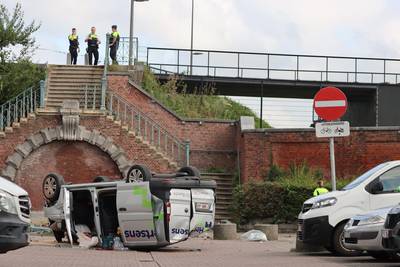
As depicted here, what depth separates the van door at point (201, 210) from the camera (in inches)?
681

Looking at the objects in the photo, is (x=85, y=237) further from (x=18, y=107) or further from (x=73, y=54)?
(x=73, y=54)

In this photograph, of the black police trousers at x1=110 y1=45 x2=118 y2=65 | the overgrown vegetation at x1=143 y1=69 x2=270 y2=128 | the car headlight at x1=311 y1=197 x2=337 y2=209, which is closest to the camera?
the car headlight at x1=311 y1=197 x2=337 y2=209

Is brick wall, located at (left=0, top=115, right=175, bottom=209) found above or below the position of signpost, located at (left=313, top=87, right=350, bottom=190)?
below

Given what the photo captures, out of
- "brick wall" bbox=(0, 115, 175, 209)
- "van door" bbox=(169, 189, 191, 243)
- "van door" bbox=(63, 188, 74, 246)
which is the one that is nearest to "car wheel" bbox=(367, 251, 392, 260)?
"van door" bbox=(169, 189, 191, 243)

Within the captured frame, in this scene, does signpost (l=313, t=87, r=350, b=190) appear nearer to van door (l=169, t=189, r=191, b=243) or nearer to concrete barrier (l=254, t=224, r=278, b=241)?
van door (l=169, t=189, r=191, b=243)

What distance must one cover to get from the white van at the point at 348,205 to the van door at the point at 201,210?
2944 millimetres

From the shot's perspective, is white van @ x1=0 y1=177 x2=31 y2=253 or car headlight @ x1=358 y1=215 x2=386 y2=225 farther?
car headlight @ x1=358 y1=215 x2=386 y2=225

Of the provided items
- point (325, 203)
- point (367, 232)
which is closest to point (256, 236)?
point (325, 203)

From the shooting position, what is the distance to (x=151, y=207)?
55.4 feet

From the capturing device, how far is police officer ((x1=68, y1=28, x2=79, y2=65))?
37.7m

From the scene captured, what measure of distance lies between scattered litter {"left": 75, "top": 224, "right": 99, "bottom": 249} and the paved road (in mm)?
518

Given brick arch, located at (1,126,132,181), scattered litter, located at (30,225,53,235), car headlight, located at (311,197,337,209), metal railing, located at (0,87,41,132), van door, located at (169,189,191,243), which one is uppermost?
metal railing, located at (0,87,41,132)

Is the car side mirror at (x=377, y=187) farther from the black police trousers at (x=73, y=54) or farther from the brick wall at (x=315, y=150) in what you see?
the black police trousers at (x=73, y=54)

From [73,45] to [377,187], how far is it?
25270mm
